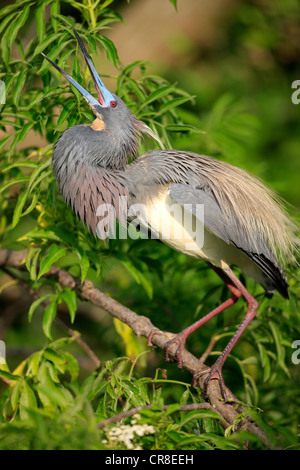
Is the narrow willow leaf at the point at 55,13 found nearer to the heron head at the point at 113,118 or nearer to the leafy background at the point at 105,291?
the leafy background at the point at 105,291

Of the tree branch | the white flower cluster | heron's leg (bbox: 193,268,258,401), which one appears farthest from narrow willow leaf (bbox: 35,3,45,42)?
the white flower cluster

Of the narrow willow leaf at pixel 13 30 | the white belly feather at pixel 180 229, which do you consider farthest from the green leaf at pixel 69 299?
the narrow willow leaf at pixel 13 30

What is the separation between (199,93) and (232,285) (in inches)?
→ 156

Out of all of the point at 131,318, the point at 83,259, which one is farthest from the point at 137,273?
the point at 83,259

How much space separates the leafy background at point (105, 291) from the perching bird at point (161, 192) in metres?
0.11

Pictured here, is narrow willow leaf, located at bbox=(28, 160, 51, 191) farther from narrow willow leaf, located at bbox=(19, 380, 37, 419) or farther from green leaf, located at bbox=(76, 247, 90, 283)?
narrow willow leaf, located at bbox=(19, 380, 37, 419)

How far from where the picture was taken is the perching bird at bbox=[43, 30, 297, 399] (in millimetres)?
2729

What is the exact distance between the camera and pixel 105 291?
12.1 feet

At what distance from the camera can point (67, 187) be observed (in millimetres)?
2768

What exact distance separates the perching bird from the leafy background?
0.35 feet

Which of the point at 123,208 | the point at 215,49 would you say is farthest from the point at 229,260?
the point at 215,49

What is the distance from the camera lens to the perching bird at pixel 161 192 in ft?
8.95

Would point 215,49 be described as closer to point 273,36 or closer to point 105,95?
point 273,36

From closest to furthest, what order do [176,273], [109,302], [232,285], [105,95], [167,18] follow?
[105,95] → [109,302] → [232,285] → [176,273] → [167,18]
